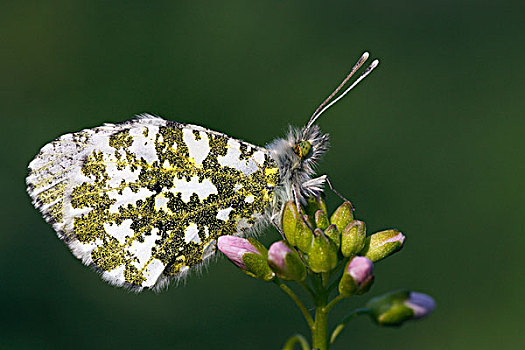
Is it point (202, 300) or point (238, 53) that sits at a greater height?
point (238, 53)

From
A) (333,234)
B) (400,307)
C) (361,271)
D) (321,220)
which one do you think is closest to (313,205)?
(321,220)

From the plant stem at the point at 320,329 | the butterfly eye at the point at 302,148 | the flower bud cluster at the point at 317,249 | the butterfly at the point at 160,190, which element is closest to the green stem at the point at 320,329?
the plant stem at the point at 320,329

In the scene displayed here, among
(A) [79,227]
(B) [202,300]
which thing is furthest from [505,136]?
(A) [79,227]

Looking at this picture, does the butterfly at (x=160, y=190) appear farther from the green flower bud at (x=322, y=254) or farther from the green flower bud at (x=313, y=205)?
the green flower bud at (x=322, y=254)

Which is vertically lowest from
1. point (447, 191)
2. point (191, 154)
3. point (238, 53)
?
point (191, 154)

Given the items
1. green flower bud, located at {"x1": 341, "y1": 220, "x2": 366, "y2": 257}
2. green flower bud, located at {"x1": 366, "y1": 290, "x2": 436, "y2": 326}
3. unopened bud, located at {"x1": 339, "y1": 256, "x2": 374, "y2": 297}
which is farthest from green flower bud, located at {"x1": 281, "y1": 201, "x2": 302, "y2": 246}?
green flower bud, located at {"x1": 366, "y1": 290, "x2": 436, "y2": 326}

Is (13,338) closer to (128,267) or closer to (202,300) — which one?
(202,300)

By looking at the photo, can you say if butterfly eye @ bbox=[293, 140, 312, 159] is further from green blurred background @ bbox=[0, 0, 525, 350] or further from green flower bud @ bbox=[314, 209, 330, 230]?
green blurred background @ bbox=[0, 0, 525, 350]
